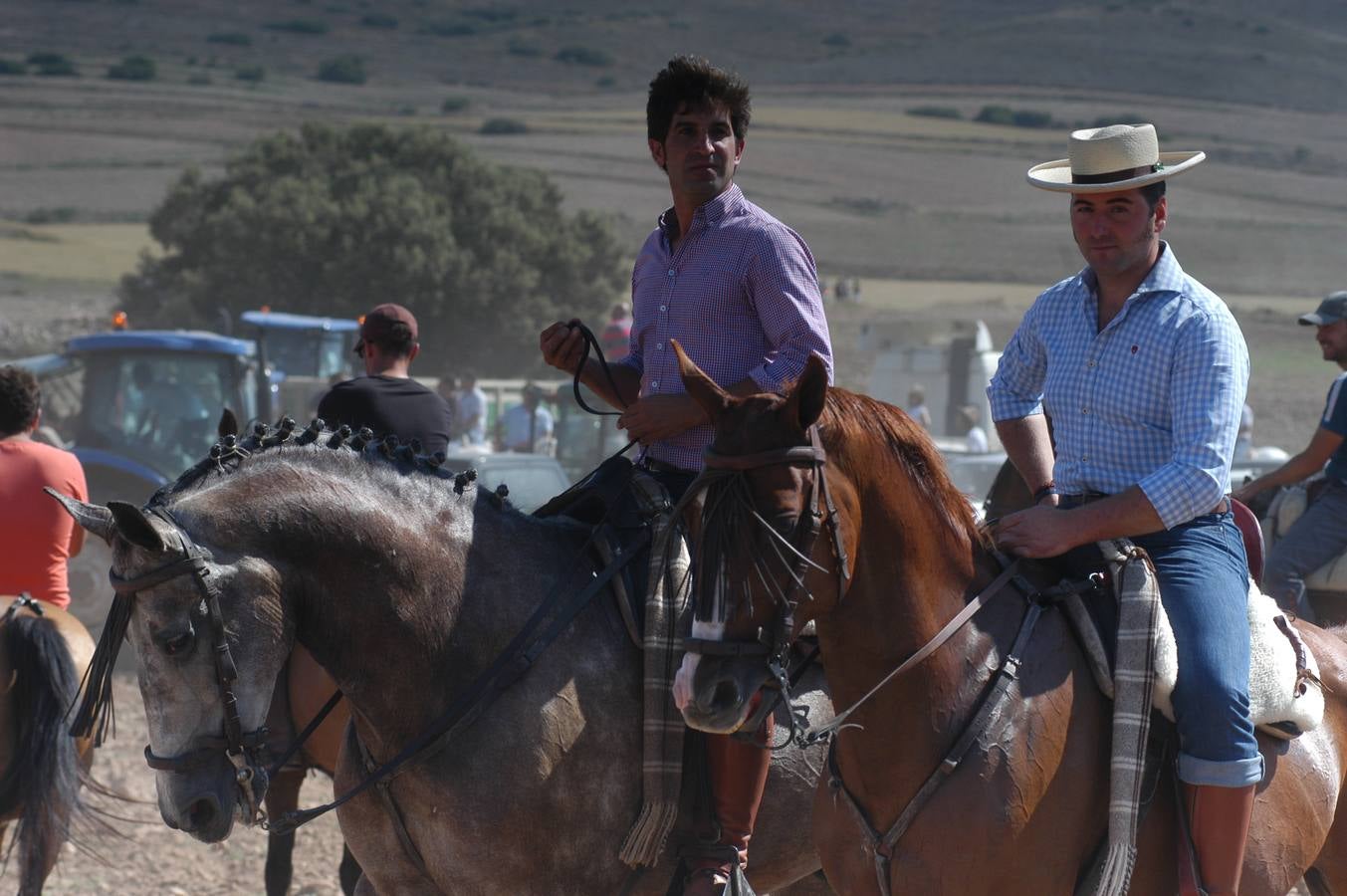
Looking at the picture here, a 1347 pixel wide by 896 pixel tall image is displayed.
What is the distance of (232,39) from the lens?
77375 mm

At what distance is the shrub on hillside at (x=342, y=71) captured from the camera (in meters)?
71.0

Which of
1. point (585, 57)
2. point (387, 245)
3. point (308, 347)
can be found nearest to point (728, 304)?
point (308, 347)

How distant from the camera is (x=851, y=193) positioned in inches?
2405

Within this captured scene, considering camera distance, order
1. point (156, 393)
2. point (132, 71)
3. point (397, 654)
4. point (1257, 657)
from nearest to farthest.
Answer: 1. point (1257, 657)
2. point (397, 654)
3. point (156, 393)
4. point (132, 71)

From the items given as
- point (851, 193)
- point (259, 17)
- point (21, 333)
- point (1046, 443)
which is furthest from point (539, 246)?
point (259, 17)

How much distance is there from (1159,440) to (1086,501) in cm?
24

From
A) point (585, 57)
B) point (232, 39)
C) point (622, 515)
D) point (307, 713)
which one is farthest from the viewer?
point (585, 57)

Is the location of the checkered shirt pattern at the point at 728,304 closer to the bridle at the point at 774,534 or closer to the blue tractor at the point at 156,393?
the bridle at the point at 774,534

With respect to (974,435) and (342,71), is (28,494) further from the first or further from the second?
(342,71)

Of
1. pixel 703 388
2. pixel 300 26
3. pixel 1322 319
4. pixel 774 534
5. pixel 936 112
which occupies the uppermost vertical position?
pixel 300 26

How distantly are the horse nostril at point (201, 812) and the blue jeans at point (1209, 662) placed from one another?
2279 millimetres

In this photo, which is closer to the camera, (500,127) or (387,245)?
(387,245)

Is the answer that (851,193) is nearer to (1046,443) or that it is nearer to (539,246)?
(539,246)

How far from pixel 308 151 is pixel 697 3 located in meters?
56.8
